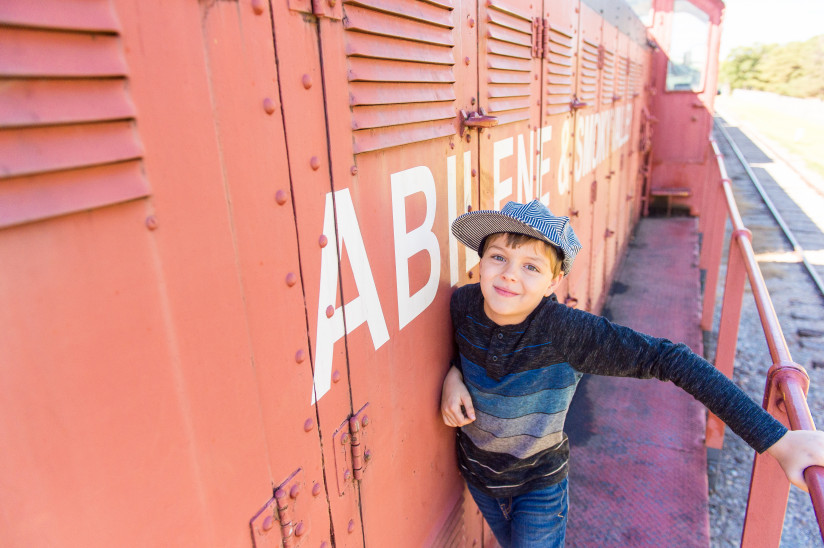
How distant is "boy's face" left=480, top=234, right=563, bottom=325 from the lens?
147 cm

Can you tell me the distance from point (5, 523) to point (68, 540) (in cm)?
8

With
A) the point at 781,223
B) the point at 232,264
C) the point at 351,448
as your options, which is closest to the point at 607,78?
the point at 351,448

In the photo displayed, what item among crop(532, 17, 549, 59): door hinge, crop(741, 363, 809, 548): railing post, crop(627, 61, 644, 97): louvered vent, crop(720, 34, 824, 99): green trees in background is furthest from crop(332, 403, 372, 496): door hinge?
crop(720, 34, 824, 99): green trees in background

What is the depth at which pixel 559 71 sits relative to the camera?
282cm

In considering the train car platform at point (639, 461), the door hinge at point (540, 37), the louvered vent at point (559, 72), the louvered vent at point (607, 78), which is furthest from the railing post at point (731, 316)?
the louvered vent at point (607, 78)

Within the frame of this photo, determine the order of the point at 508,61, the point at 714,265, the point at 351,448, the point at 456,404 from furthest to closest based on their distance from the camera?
the point at 714,265
the point at 508,61
the point at 456,404
the point at 351,448

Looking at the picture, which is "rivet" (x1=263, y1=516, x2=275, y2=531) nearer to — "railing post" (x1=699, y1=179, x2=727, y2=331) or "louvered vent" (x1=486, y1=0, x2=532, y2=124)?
"louvered vent" (x1=486, y1=0, x2=532, y2=124)

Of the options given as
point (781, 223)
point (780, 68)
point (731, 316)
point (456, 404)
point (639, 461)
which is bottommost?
point (781, 223)

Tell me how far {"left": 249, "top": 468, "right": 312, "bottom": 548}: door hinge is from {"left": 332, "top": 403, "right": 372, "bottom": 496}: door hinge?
0.37ft

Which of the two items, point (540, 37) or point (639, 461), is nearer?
point (540, 37)

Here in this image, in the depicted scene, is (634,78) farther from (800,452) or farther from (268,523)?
(268,523)

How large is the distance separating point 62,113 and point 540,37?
2309 mm

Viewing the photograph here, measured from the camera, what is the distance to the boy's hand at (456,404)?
165 centimetres

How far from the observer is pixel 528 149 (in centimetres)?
240
